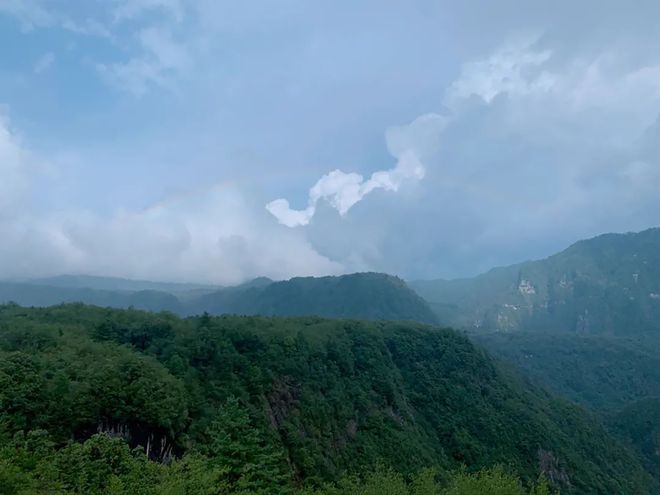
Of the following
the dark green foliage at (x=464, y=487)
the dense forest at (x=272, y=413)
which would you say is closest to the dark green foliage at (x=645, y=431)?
the dense forest at (x=272, y=413)

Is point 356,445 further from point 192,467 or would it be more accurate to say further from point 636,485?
point 636,485

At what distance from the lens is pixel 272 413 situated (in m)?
82.8

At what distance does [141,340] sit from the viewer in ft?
275

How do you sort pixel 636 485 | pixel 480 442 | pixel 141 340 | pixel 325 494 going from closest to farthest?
pixel 325 494
pixel 141 340
pixel 480 442
pixel 636 485

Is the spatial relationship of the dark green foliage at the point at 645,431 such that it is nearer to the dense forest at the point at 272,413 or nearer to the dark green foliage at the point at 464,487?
the dense forest at the point at 272,413

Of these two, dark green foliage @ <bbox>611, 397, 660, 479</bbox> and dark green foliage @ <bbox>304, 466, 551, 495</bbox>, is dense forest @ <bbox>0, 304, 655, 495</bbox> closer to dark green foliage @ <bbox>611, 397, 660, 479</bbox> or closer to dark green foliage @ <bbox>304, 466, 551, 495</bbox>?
dark green foliage @ <bbox>304, 466, 551, 495</bbox>

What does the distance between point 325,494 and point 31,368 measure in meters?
29.9

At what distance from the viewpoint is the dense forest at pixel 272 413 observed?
39062 mm

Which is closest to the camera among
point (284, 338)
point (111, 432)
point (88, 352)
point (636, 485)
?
point (111, 432)

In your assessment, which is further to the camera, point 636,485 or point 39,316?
point 636,485

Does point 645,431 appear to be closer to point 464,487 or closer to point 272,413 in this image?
point 272,413

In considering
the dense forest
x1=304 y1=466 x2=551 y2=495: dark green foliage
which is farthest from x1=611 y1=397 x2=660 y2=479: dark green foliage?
x1=304 y1=466 x2=551 y2=495: dark green foliage

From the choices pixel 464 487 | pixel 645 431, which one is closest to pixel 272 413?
pixel 464 487

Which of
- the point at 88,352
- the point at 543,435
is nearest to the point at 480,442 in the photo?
the point at 543,435
